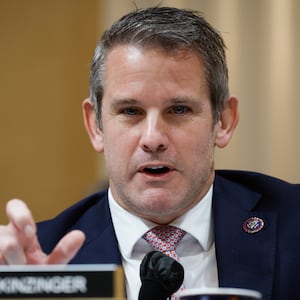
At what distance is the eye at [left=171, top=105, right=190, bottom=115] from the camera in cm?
161

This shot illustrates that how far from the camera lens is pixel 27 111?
2.82 metres

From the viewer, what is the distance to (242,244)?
1.71 m

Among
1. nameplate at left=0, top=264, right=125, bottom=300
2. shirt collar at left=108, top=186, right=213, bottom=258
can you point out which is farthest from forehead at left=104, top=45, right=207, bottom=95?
nameplate at left=0, top=264, right=125, bottom=300

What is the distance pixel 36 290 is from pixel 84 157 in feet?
6.28

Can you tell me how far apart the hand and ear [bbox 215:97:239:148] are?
27.4 inches

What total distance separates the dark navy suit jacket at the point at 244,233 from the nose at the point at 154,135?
11.1 inches

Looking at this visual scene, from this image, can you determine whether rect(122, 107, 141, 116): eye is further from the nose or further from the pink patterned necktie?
the pink patterned necktie

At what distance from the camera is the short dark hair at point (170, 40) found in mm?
1676

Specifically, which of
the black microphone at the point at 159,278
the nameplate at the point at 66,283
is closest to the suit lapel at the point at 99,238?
the black microphone at the point at 159,278

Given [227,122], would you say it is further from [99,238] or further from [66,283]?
[66,283]

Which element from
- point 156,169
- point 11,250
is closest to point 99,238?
point 156,169

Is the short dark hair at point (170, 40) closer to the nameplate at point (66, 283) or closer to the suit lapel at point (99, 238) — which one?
the suit lapel at point (99, 238)

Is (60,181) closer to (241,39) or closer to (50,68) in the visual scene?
(50,68)

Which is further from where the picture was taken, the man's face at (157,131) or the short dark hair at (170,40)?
the short dark hair at (170,40)
